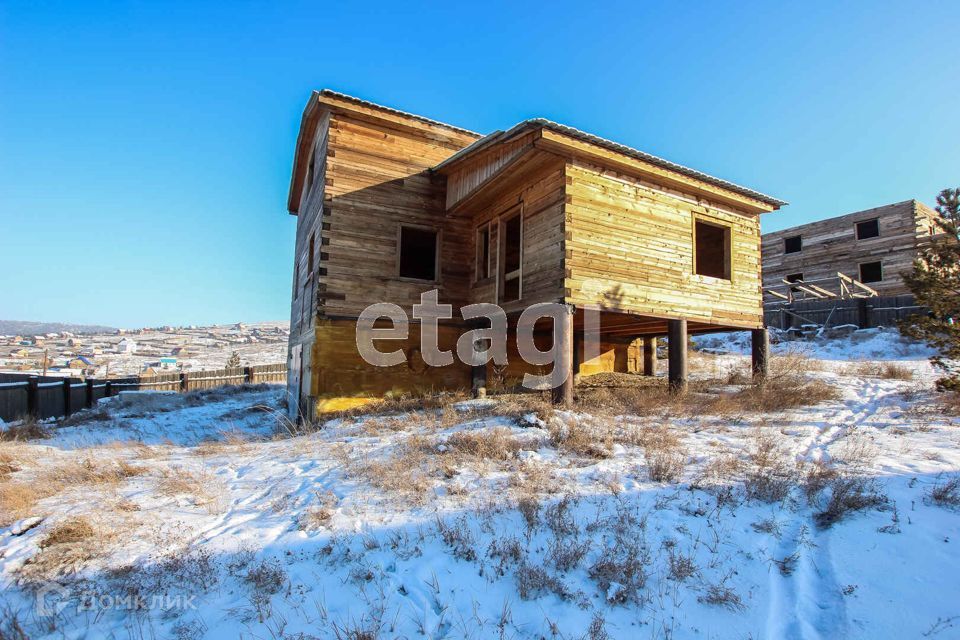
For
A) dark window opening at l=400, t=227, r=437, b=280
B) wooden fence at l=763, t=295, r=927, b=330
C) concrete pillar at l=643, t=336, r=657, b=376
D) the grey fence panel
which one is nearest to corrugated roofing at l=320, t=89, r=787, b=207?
dark window opening at l=400, t=227, r=437, b=280

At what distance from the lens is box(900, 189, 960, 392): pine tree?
834 centimetres

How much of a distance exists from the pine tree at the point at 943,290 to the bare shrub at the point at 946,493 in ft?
15.4

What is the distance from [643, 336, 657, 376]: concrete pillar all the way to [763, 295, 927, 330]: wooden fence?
5.24 meters

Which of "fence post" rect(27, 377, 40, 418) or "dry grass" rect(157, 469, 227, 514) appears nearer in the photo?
"dry grass" rect(157, 469, 227, 514)

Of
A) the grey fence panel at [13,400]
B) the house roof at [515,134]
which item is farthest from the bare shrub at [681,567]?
the grey fence panel at [13,400]

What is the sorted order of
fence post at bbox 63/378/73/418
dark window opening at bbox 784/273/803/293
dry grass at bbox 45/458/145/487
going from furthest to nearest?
1. dark window opening at bbox 784/273/803/293
2. fence post at bbox 63/378/73/418
3. dry grass at bbox 45/458/145/487

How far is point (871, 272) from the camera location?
25016 millimetres

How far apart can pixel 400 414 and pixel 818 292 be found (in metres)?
22.5

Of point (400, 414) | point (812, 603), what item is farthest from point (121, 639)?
point (400, 414)

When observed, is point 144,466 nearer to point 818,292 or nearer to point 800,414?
point 800,414

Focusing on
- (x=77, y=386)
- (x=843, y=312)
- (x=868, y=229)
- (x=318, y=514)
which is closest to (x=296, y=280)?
(x=77, y=386)

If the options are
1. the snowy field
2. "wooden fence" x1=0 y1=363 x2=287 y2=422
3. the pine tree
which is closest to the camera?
the snowy field

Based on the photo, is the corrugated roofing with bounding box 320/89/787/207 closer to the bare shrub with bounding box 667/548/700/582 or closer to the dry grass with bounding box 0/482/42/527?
the bare shrub with bounding box 667/548/700/582

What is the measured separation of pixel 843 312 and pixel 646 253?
15830 millimetres
